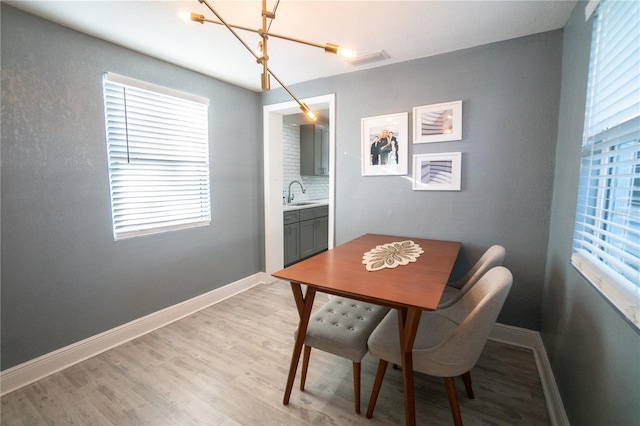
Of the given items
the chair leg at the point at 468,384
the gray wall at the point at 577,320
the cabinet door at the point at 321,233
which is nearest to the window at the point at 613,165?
the gray wall at the point at 577,320

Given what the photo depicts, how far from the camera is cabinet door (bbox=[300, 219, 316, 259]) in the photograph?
429 cm

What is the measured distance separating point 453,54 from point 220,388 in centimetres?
309

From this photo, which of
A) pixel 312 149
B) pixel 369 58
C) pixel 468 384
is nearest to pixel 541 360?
pixel 468 384

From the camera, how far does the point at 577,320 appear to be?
1383mm

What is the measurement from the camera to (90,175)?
6.88 ft

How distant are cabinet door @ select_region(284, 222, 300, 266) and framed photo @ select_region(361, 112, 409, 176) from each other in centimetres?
161

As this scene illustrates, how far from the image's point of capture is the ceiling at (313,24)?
172 cm

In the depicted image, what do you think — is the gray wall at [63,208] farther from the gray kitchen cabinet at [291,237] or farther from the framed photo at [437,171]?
the framed photo at [437,171]

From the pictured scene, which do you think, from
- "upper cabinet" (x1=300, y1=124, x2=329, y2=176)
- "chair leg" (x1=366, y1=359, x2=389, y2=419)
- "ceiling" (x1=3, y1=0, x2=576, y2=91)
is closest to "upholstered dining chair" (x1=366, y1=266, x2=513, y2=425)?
"chair leg" (x1=366, y1=359, x2=389, y2=419)

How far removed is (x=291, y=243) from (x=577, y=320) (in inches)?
125

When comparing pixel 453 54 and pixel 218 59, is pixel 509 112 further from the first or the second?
pixel 218 59

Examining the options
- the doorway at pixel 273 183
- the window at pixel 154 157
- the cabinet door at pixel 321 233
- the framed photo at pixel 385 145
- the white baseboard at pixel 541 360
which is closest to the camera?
the white baseboard at pixel 541 360

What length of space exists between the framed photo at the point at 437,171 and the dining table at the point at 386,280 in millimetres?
545

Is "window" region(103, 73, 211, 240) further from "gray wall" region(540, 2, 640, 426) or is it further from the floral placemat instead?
"gray wall" region(540, 2, 640, 426)
